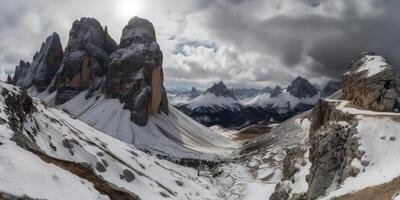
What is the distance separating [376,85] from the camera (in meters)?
72.4

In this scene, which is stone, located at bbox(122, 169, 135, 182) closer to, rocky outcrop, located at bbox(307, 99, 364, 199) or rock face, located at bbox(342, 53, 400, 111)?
rocky outcrop, located at bbox(307, 99, 364, 199)

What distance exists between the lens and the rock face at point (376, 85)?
2758 inches

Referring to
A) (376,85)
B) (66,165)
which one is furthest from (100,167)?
(376,85)

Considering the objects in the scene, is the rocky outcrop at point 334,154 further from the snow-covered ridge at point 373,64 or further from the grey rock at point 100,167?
the grey rock at point 100,167

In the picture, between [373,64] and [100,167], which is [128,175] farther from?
[373,64]

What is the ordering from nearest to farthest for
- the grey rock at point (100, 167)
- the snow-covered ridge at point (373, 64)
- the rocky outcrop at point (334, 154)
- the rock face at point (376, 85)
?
the rocky outcrop at point (334, 154) → the rock face at point (376, 85) → the snow-covered ridge at point (373, 64) → the grey rock at point (100, 167)

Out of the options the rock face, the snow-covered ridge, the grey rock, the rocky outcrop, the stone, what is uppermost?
the snow-covered ridge

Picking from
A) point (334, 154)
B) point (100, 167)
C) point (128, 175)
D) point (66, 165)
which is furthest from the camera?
point (128, 175)

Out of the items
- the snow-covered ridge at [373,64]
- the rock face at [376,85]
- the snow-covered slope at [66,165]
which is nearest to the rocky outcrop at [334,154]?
the rock face at [376,85]

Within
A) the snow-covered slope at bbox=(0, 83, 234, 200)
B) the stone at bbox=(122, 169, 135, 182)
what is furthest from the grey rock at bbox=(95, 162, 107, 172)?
the stone at bbox=(122, 169, 135, 182)

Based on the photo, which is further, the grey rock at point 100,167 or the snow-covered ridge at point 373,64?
the grey rock at point 100,167

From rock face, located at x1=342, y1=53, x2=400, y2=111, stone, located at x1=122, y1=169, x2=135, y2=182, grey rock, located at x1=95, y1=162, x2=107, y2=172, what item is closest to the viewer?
rock face, located at x1=342, y1=53, x2=400, y2=111

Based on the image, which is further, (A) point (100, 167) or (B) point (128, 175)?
(B) point (128, 175)

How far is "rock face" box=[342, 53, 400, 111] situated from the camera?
2758 inches
